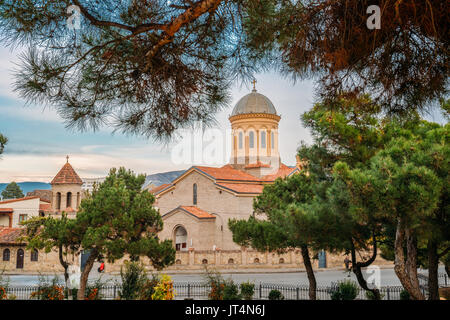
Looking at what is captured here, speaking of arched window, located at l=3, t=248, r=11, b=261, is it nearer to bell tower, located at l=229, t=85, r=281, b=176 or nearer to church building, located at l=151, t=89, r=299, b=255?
church building, located at l=151, t=89, r=299, b=255

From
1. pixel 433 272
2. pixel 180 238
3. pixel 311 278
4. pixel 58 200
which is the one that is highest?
pixel 58 200

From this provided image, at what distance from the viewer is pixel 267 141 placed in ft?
121

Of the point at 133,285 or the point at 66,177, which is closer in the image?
the point at 133,285

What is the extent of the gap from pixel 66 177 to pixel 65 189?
3.12ft

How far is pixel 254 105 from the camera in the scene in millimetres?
37406

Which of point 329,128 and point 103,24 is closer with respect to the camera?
point 103,24

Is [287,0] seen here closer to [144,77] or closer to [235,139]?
[144,77]

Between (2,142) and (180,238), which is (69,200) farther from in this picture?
(2,142)

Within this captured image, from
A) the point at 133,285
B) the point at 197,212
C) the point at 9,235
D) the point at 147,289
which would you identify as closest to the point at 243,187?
the point at 197,212

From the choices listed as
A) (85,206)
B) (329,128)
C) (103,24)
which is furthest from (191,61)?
(85,206)

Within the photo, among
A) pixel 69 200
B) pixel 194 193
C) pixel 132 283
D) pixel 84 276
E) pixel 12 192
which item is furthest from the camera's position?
pixel 12 192

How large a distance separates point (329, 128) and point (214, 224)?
898 inches

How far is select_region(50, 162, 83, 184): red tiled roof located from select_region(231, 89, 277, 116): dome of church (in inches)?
618

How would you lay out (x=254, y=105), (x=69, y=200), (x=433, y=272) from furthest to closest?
(x=254, y=105), (x=69, y=200), (x=433, y=272)
